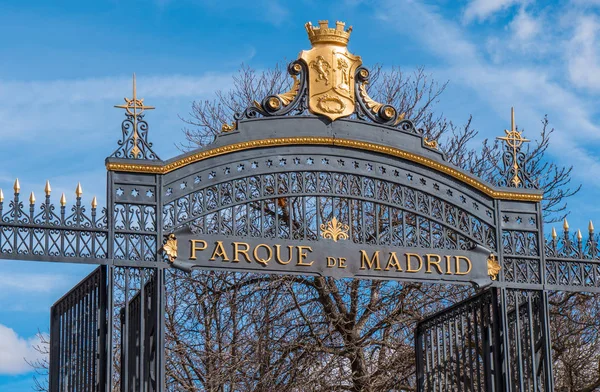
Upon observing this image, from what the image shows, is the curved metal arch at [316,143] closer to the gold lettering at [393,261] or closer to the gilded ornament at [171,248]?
the gilded ornament at [171,248]

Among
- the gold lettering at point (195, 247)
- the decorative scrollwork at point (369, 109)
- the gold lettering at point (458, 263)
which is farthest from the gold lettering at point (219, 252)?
the gold lettering at point (458, 263)

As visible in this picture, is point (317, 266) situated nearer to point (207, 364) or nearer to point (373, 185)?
point (373, 185)

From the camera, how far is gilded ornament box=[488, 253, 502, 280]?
42.4ft

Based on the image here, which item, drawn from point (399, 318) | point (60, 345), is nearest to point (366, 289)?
point (399, 318)

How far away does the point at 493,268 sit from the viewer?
1295 centimetres

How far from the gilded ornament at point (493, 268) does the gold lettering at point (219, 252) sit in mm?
3091

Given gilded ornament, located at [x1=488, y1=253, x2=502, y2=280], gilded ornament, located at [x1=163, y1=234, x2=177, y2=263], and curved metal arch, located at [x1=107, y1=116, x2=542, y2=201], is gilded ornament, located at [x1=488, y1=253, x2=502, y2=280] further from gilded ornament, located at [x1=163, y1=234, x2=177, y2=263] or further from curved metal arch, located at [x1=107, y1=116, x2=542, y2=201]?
gilded ornament, located at [x1=163, y1=234, x2=177, y2=263]

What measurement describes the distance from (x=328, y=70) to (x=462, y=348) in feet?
12.8

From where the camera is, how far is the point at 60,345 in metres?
12.6

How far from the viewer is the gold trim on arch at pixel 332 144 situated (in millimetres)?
11781

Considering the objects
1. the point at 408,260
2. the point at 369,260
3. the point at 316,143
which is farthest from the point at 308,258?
the point at 316,143

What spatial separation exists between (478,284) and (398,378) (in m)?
7.67

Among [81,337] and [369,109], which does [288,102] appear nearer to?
[369,109]

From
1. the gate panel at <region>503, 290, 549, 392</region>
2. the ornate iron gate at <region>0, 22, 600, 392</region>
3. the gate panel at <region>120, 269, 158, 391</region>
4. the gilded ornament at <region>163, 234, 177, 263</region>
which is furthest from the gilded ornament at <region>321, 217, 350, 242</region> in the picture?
the gate panel at <region>503, 290, 549, 392</region>
